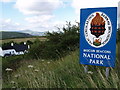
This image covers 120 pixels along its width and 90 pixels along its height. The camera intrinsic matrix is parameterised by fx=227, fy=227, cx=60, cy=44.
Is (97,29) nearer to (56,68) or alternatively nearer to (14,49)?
(56,68)

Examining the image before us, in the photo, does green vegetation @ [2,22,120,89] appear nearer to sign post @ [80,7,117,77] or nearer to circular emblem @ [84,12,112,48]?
sign post @ [80,7,117,77]

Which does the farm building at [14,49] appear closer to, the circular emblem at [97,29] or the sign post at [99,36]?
the sign post at [99,36]

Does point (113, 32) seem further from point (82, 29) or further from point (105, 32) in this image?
point (82, 29)

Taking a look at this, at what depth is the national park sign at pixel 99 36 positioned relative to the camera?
5.21 metres

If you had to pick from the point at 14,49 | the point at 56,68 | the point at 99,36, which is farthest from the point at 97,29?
the point at 14,49

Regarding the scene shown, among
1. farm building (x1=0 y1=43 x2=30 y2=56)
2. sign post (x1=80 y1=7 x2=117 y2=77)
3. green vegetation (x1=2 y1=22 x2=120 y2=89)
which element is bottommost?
farm building (x1=0 y1=43 x2=30 y2=56)

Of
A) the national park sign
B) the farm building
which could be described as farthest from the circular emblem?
the farm building

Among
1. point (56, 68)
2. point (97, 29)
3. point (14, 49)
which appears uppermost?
point (97, 29)

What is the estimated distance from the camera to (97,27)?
543cm

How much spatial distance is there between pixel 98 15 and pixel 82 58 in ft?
3.80

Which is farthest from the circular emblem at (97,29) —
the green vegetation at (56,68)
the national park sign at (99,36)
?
the green vegetation at (56,68)

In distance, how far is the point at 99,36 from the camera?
213 inches

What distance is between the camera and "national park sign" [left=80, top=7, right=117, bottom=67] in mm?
5211

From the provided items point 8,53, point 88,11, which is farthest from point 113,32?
point 8,53
